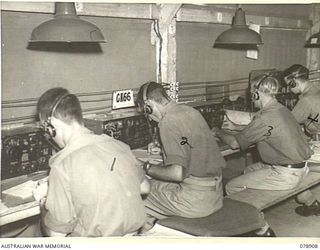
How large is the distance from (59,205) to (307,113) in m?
2.90

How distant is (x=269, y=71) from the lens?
5438 mm

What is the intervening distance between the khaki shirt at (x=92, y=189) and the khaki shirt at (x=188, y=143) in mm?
560

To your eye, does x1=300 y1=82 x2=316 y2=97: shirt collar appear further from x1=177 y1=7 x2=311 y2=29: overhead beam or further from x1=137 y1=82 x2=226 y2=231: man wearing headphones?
x1=137 y1=82 x2=226 y2=231: man wearing headphones

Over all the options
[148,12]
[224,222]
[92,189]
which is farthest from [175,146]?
[148,12]

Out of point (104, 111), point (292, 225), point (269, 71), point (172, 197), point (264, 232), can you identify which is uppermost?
point (269, 71)

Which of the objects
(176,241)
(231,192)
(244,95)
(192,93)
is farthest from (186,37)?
(176,241)

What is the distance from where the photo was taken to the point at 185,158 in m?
2.61

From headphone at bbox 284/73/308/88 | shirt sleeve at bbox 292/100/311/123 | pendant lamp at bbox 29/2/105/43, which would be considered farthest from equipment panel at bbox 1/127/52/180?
headphone at bbox 284/73/308/88

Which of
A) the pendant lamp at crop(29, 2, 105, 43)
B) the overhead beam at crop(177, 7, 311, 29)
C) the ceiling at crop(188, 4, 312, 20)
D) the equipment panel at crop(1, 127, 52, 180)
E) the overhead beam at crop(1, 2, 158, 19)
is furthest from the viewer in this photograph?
the ceiling at crop(188, 4, 312, 20)

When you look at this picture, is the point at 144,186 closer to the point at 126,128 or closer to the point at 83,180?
the point at 83,180

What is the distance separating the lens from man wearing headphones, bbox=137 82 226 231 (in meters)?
2.62

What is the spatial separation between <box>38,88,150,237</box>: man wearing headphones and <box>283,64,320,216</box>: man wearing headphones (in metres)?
2.48

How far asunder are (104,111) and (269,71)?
101 inches

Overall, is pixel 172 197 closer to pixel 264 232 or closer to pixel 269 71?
pixel 264 232
